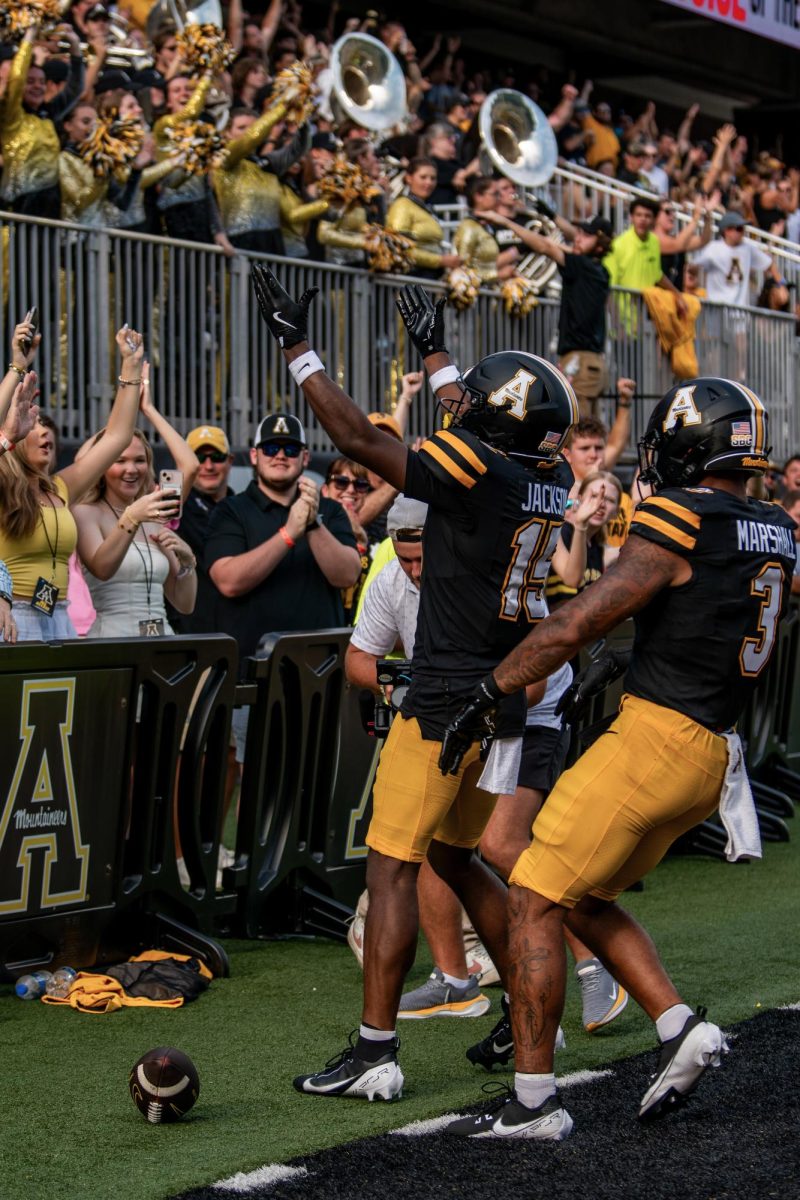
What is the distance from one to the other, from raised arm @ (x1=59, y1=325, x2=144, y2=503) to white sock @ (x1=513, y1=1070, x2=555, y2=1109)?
12.2 feet

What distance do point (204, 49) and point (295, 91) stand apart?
2.78 ft

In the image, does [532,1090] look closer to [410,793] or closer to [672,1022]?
[672,1022]

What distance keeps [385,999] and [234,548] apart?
135 inches

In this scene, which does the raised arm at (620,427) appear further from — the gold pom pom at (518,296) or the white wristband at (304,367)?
the white wristband at (304,367)

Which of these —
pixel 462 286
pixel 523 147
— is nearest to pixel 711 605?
pixel 462 286

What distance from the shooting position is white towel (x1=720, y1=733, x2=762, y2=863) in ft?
16.3

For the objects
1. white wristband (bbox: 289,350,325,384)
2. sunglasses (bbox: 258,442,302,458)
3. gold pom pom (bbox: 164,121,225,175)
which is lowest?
sunglasses (bbox: 258,442,302,458)

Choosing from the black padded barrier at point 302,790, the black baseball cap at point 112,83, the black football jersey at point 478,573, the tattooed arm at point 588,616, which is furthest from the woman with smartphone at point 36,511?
the black baseball cap at point 112,83

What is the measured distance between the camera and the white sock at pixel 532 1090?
4.77 metres

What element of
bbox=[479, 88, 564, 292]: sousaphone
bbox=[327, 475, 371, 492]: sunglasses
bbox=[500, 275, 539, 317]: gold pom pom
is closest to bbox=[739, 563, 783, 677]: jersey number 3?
bbox=[327, 475, 371, 492]: sunglasses

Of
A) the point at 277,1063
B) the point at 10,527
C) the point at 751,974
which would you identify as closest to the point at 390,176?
the point at 10,527

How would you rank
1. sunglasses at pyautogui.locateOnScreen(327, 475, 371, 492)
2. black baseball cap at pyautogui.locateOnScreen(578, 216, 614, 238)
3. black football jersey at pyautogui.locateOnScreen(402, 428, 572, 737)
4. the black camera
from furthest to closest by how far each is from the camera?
black baseball cap at pyautogui.locateOnScreen(578, 216, 614, 238)
sunglasses at pyautogui.locateOnScreen(327, 475, 371, 492)
the black camera
black football jersey at pyautogui.locateOnScreen(402, 428, 572, 737)

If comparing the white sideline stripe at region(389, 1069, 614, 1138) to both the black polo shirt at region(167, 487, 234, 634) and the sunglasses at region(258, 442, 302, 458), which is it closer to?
the black polo shirt at region(167, 487, 234, 634)

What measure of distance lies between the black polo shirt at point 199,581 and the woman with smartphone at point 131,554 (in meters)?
0.29
